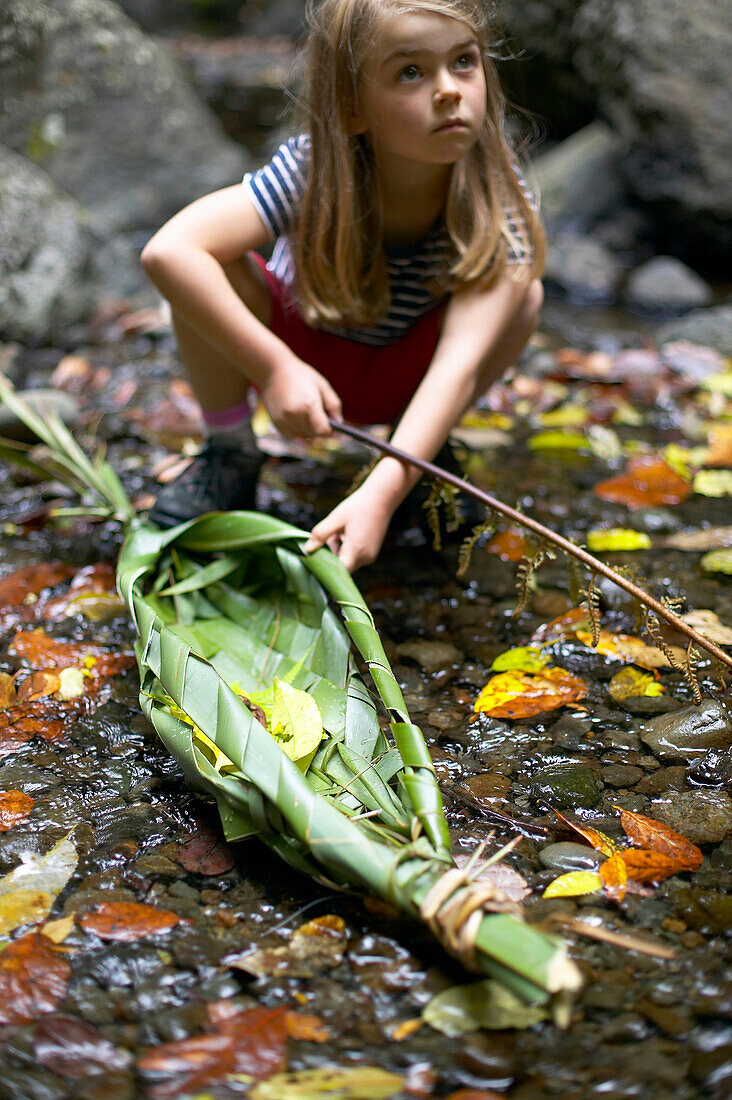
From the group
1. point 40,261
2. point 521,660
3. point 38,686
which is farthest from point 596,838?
point 40,261

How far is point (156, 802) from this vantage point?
113 centimetres

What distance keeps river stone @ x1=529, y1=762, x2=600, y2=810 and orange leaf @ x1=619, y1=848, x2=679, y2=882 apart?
0.11m

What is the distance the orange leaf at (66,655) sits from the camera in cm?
141

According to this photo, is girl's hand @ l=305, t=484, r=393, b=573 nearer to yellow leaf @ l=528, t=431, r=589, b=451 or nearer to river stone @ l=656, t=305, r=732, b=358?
yellow leaf @ l=528, t=431, r=589, b=451

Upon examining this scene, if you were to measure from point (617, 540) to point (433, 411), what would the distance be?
541mm

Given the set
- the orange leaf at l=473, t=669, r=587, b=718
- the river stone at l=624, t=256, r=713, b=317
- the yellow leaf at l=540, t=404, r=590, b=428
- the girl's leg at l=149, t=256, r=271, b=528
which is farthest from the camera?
the river stone at l=624, t=256, r=713, b=317

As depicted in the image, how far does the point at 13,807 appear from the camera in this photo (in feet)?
3.65

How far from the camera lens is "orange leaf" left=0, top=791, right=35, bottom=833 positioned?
109 centimetres

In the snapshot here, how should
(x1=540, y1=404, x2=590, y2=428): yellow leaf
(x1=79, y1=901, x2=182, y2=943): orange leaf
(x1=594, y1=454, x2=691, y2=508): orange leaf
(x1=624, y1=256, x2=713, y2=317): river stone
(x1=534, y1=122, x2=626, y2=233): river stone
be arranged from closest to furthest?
(x1=79, y1=901, x2=182, y2=943): orange leaf, (x1=594, y1=454, x2=691, y2=508): orange leaf, (x1=540, y1=404, x2=590, y2=428): yellow leaf, (x1=624, y1=256, x2=713, y2=317): river stone, (x1=534, y1=122, x2=626, y2=233): river stone

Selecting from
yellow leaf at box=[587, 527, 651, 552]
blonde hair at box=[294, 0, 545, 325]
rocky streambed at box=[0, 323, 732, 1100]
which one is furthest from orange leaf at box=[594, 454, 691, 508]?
blonde hair at box=[294, 0, 545, 325]

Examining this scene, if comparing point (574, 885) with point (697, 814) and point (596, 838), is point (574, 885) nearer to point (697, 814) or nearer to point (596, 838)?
point (596, 838)

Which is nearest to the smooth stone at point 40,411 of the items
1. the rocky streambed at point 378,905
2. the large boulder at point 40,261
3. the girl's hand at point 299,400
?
the rocky streambed at point 378,905

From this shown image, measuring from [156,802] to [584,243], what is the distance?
337 cm

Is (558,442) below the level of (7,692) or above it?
below
